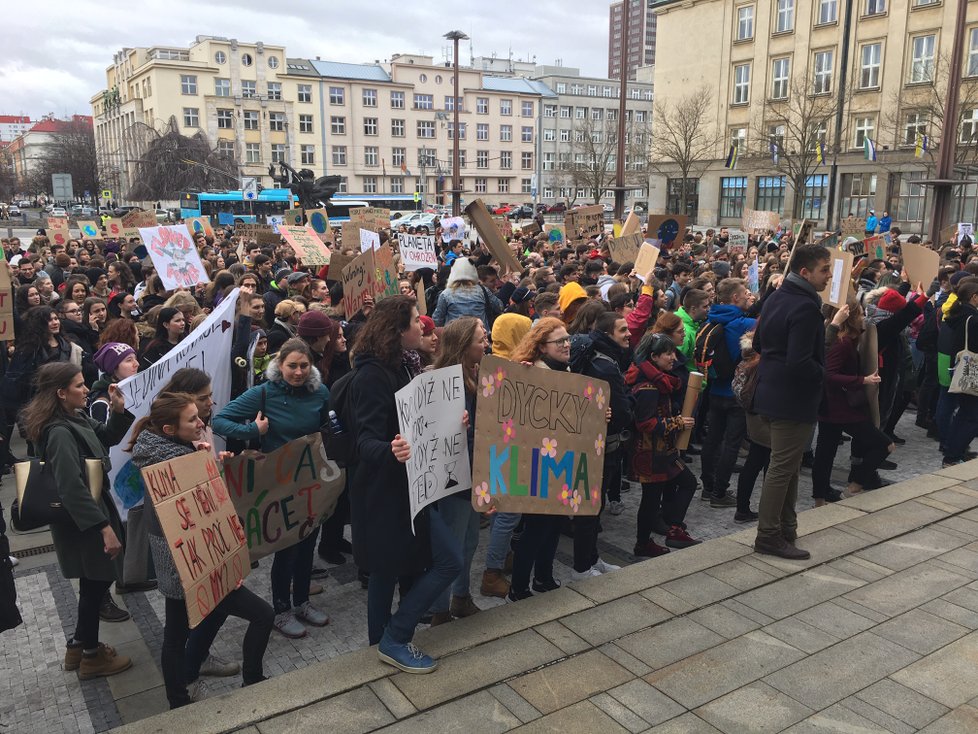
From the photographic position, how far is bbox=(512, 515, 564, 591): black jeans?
4.64m

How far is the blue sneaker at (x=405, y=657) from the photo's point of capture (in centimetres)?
377

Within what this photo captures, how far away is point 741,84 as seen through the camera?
49.5m

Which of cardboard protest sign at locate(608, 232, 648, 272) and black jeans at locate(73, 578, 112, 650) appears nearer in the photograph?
black jeans at locate(73, 578, 112, 650)

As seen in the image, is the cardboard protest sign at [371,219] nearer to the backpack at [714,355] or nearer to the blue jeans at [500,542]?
the backpack at [714,355]

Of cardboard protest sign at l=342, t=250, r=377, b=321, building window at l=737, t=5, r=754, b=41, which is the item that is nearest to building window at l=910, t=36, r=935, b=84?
building window at l=737, t=5, r=754, b=41

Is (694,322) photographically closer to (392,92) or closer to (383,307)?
(383,307)

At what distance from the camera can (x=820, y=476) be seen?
6531 millimetres

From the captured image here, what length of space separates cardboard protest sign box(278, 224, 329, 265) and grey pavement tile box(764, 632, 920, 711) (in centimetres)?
980

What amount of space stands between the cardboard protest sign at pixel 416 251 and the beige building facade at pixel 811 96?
89.9ft

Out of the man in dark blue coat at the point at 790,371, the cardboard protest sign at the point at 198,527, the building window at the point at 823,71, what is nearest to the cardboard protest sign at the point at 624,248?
the man in dark blue coat at the point at 790,371

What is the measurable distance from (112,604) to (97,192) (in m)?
91.8

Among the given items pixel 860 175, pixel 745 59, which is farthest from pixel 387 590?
pixel 745 59

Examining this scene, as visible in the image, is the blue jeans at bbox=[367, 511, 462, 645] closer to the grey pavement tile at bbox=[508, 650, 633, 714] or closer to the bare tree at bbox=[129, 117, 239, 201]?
the grey pavement tile at bbox=[508, 650, 633, 714]

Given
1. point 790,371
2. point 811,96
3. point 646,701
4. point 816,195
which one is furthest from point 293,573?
point 816,195
